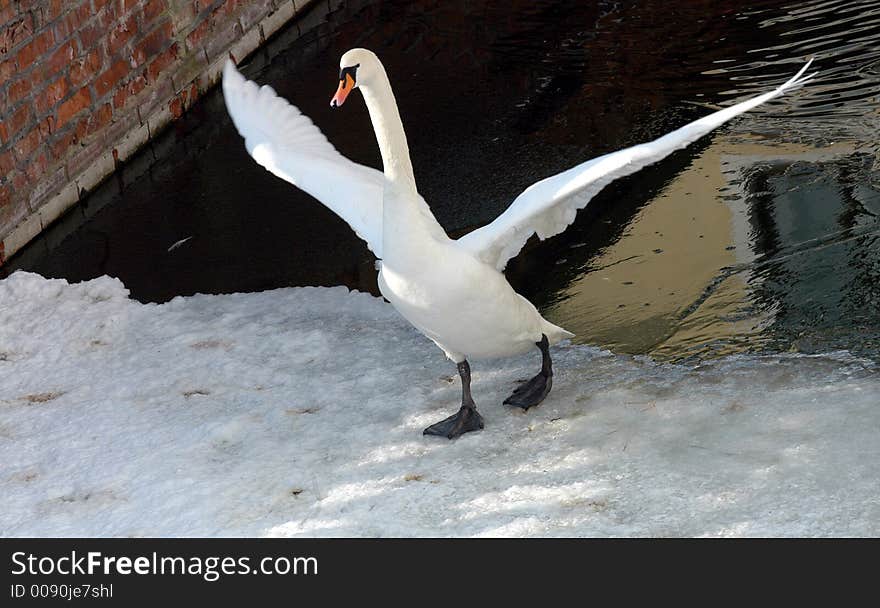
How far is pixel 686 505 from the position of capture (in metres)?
4.01

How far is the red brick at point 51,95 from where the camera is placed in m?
6.91

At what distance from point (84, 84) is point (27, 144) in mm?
633

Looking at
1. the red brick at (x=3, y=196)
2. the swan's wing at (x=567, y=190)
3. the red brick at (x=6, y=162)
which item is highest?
the red brick at (x=6, y=162)

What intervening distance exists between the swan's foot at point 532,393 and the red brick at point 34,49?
3.48m

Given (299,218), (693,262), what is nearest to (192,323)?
(299,218)

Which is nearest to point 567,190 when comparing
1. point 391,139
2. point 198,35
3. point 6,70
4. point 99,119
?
point 391,139

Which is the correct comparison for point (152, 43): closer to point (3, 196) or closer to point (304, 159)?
point (3, 196)

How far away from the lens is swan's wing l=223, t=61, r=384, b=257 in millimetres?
4930

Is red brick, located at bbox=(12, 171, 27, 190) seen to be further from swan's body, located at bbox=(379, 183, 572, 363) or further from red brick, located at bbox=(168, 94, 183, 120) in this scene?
swan's body, located at bbox=(379, 183, 572, 363)

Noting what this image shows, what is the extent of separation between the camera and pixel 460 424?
469cm

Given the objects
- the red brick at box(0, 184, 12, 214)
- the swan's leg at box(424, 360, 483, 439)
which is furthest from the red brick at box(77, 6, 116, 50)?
the swan's leg at box(424, 360, 483, 439)

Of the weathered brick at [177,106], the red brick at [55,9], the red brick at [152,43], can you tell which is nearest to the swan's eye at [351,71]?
the red brick at [55,9]

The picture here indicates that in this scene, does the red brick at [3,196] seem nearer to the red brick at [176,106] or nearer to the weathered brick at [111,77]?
the weathered brick at [111,77]

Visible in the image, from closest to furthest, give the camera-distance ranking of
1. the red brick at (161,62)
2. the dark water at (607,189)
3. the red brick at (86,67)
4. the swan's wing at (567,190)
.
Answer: the swan's wing at (567,190)
the dark water at (607,189)
the red brick at (86,67)
the red brick at (161,62)
